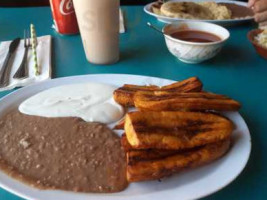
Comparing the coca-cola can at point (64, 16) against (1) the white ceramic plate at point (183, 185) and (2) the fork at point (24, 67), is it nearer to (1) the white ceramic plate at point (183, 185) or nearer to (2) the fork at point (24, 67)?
(2) the fork at point (24, 67)

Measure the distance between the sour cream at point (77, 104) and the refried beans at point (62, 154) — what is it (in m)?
0.02

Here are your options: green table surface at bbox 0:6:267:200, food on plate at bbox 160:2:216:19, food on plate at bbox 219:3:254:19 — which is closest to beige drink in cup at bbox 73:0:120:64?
green table surface at bbox 0:6:267:200

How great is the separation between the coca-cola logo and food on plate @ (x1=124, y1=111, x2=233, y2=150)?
71cm

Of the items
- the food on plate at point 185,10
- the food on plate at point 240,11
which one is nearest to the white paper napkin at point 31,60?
the food on plate at point 185,10

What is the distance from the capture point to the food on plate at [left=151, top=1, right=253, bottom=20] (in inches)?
50.9

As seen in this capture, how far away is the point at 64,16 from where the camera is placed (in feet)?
3.85

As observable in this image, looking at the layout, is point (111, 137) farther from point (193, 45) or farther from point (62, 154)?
point (193, 45)

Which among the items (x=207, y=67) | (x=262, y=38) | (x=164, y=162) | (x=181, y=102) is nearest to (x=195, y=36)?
(x=207, y=67)

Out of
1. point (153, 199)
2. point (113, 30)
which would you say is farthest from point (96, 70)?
point (153, 199)

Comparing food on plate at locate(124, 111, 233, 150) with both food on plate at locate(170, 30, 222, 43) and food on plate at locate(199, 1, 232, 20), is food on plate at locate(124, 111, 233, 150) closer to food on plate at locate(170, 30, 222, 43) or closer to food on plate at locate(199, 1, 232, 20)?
food on plate at locate(170, 30, 222, 43)

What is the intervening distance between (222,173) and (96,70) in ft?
1.84

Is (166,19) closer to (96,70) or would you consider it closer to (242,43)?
(242,43)

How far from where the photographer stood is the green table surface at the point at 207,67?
61 cm

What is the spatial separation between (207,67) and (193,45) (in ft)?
0.41
